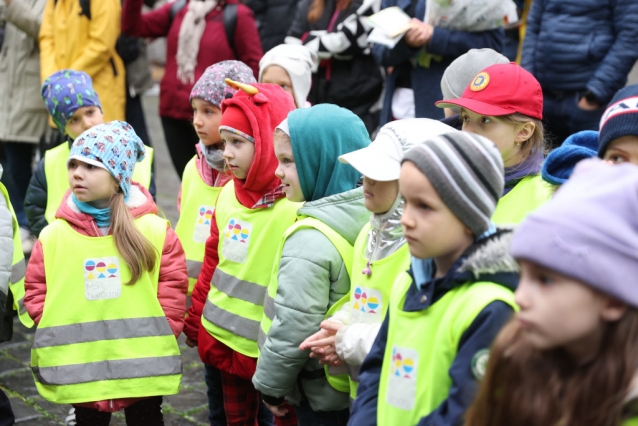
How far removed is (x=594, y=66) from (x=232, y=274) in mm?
2684

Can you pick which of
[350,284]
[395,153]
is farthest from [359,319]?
[395,153]

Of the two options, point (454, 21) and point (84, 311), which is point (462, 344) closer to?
point (84, 311)

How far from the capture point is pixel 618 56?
4.75 metres

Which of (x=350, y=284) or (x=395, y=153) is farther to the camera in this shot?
(x=350, y=284)

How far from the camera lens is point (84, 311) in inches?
137

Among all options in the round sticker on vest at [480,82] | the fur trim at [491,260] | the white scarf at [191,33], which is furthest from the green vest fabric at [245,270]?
the white scarf at [191,33]

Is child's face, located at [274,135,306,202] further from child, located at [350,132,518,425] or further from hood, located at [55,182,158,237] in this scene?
child, located at [350,132,518,425]

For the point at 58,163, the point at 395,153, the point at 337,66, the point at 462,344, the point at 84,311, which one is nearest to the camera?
the point at 462,344

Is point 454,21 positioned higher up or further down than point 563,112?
higher up

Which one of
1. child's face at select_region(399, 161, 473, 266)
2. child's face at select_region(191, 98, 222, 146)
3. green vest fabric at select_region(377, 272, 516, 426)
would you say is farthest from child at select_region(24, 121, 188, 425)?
child's face at select_region(399, 161, 473, 266)

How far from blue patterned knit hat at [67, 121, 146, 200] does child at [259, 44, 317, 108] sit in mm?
1436

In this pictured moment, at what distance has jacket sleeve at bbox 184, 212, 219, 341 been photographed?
3.92 m

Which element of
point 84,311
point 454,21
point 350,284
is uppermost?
point 454,21

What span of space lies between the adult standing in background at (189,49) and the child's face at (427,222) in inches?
160
